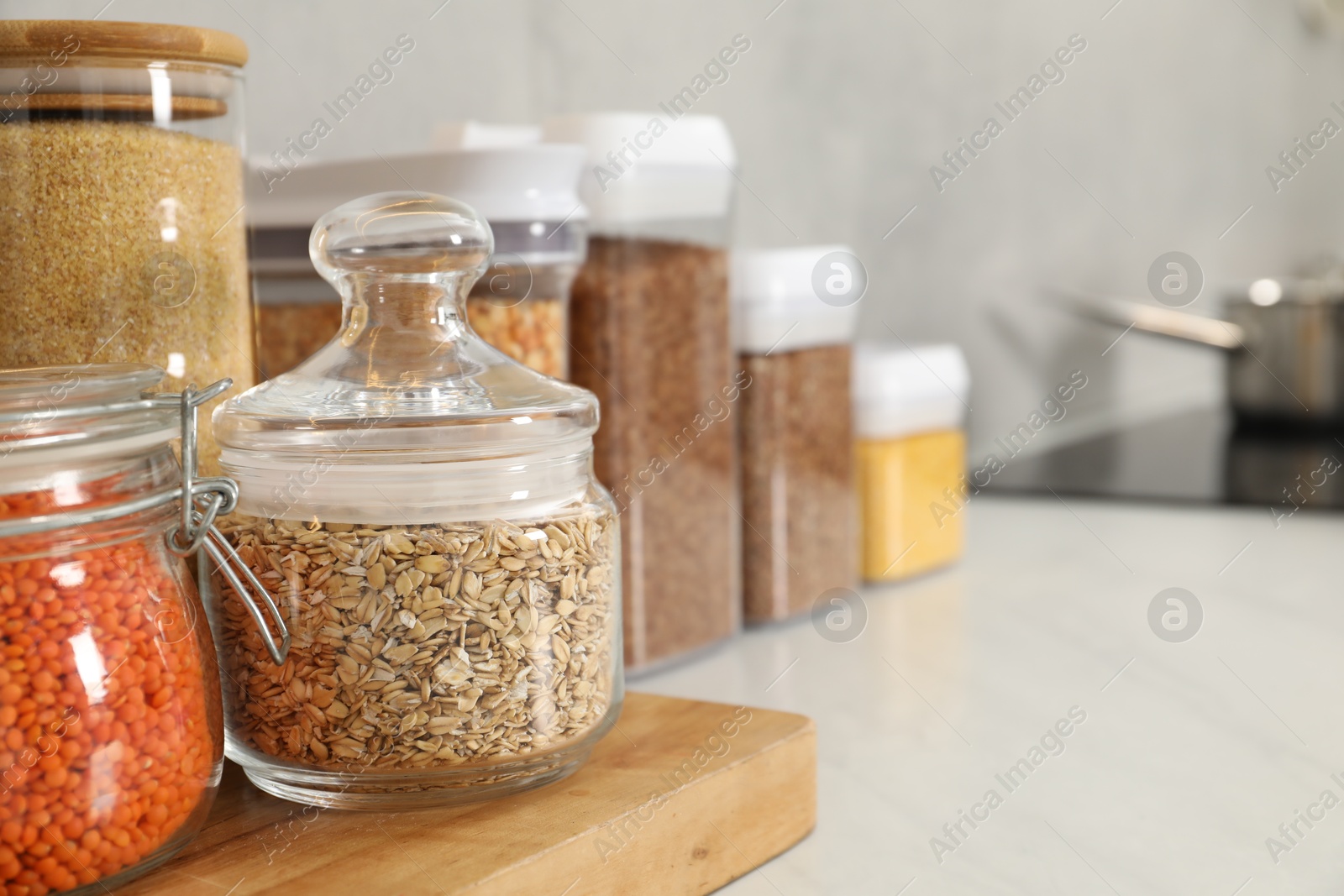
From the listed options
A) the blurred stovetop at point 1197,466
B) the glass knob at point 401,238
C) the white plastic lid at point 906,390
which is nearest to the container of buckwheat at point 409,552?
the glass knob at point 401,238

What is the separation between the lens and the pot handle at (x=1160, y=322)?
1.50 metres

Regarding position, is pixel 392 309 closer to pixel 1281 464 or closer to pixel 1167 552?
pixel 1167 552

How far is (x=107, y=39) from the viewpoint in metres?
0.45

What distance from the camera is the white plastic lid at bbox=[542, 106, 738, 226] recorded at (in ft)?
2.24

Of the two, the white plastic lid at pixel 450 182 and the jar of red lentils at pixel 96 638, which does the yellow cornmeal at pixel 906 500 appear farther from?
the jar of red lentils at pixel 96 638

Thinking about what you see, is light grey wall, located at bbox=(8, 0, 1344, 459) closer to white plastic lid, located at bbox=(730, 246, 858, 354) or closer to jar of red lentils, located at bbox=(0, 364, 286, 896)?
white plastic lid, located at bbox=(730, 246, 858, 354)

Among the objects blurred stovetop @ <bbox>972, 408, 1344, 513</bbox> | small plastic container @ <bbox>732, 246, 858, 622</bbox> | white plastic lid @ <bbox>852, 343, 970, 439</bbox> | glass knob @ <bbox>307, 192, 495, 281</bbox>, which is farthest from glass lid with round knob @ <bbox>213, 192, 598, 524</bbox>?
blurred stovetop @ <bbox>972, 408, 1344, 513</bbox>

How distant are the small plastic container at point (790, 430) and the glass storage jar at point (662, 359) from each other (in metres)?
0.05

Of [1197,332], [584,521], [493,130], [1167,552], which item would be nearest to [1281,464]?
[1197,332]

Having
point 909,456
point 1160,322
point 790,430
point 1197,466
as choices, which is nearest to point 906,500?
point 909,456

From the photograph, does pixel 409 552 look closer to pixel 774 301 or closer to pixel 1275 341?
pixel 774 301

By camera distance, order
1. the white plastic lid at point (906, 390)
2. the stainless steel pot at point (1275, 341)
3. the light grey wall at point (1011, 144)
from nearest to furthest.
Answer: the white plastic lid at point (906, 390) < the light grey wall at point (1011, 144) < the stainless steel pot at point (1275, 341)

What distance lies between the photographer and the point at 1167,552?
107cm

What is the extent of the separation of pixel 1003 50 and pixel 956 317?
33 centimetres
